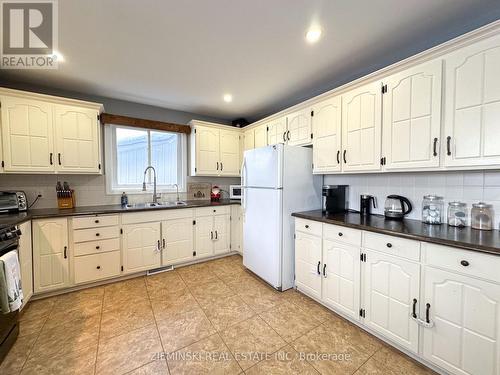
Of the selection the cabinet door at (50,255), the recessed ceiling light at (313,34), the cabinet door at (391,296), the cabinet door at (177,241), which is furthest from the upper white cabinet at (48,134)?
the cabinet door at (391,296)

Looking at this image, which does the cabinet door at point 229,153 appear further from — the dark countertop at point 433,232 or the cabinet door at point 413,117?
the cabinet door at point 413,117

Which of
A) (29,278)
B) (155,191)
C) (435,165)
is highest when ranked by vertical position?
(435,165)

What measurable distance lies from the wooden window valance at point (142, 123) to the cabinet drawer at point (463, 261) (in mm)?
3455

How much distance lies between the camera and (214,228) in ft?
11.0

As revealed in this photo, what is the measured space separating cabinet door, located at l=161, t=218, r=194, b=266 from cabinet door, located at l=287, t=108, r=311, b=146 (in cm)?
188

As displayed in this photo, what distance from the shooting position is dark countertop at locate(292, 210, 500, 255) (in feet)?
4.05

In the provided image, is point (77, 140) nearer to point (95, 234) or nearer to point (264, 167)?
point (95, 234)

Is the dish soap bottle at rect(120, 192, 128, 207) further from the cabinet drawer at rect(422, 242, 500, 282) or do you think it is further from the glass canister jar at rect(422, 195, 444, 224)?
the glass canister jar at rect(422, 195, 444, 224)

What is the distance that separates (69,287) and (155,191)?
153 cm

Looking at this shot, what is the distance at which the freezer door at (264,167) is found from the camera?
236 cm

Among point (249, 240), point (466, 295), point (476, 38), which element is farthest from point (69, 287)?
point (476, 38)

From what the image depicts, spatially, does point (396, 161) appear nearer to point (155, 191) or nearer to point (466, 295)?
point (466, 295)

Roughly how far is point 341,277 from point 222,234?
1.98 m

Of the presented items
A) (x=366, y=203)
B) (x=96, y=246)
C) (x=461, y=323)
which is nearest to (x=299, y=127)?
(x=366, y=203)
